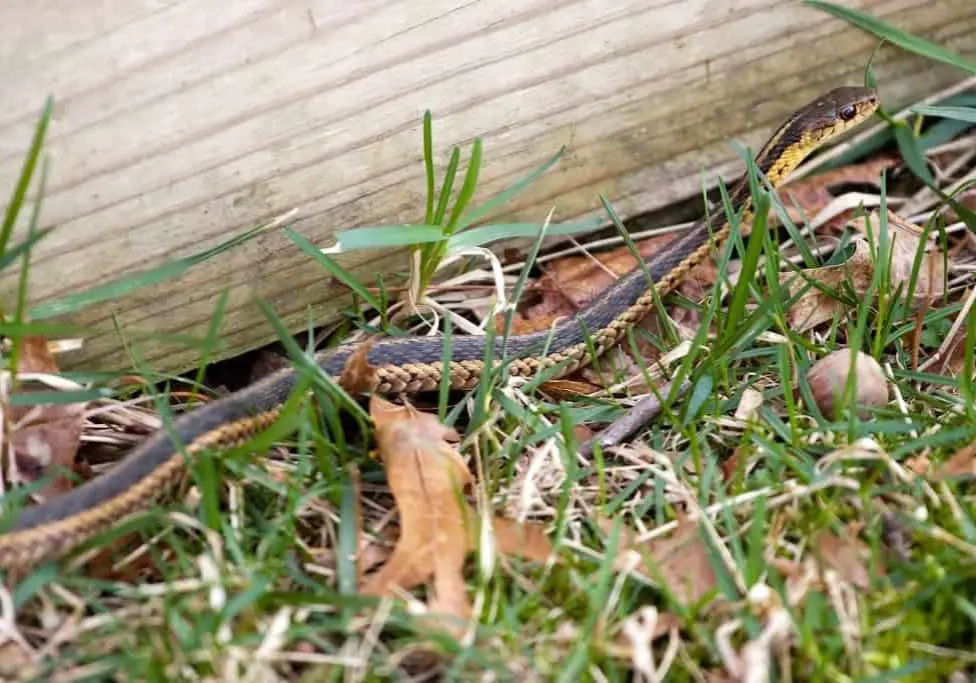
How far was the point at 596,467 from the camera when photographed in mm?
2426

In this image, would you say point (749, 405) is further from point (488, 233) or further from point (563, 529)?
point (488, 233)

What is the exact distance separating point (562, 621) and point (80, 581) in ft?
2.98

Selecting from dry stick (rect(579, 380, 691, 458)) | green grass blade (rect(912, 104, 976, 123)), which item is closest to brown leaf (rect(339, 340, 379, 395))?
dry stick (rect(579, 380, 691, 458))

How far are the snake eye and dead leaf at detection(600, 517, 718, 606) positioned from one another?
158 centimetres

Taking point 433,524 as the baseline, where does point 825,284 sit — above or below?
below

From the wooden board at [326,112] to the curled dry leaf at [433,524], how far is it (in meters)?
0.64

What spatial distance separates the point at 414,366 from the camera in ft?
9.11

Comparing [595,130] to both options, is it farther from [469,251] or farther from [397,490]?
[397,490]

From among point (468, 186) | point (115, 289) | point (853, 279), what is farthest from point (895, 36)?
point (115, 289)

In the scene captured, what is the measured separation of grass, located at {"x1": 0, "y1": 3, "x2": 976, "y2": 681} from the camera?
1963 millimetres

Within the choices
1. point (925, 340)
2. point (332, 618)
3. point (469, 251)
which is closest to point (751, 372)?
point (925, 340)

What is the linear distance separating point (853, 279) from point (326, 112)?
1.45m

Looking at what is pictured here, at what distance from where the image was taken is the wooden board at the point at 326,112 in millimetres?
2494

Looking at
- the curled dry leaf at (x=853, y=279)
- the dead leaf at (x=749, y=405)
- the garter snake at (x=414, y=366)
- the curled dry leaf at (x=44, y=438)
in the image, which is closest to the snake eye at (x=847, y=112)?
the garter snake at (x=414, y=366)
